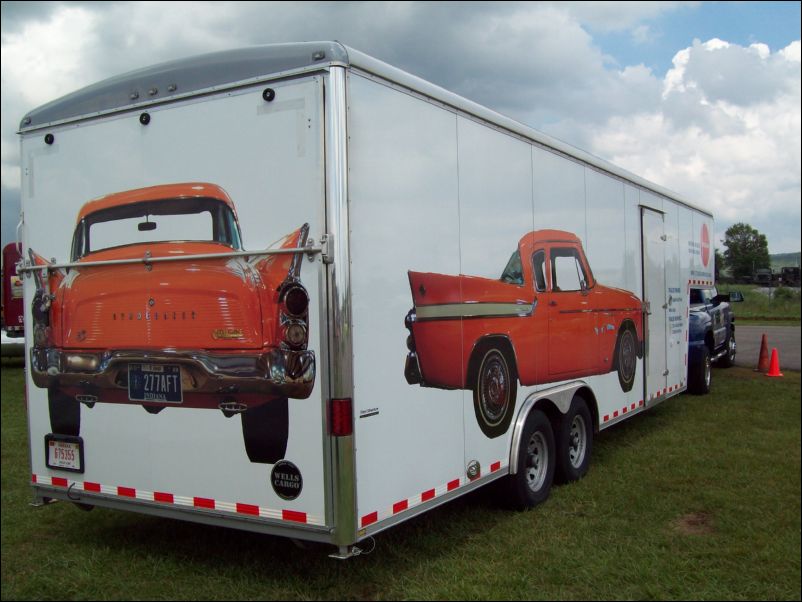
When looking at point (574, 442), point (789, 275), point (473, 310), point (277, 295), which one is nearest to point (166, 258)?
point (277, 295)

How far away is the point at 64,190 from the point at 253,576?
2.75 m

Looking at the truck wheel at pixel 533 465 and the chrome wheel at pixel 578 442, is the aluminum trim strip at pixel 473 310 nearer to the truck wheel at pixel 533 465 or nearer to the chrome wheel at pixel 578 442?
the truck wheel at pixel 533 465

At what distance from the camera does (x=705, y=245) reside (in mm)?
11672

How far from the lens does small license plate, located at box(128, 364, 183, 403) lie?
167 inches

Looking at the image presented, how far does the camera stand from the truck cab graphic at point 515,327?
4.50 m

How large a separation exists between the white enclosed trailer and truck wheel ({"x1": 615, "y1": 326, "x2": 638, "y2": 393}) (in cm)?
217

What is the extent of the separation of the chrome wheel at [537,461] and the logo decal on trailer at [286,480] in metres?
2.50

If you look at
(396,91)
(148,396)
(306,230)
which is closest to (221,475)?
(148,396)

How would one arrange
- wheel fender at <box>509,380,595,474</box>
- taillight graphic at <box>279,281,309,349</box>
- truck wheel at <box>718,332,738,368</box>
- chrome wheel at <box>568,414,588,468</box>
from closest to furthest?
taillight graphic at <box>279,281,309,349</box>
wheel fender at <box>509,380,595,474</box>
chrome wheel at <box>568,414,588,468</box>
truck wheel at <box>718,332,738,368</box>

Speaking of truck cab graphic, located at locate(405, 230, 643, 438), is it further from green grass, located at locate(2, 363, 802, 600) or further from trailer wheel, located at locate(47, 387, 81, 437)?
trailer wheel, located at locate(47, 387, 81, 437)

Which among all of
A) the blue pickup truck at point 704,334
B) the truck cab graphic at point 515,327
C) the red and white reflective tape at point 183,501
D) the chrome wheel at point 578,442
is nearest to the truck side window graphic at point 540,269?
the truck cab graphic at point 515,327

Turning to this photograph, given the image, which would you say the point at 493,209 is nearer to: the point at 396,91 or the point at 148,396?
the point at 396,91

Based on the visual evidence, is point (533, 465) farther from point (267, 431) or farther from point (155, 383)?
point (155, 383)

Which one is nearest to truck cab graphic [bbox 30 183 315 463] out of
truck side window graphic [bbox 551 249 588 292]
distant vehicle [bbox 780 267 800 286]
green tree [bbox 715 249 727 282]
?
truck side window graphic [bbox 551 249 588 292]
